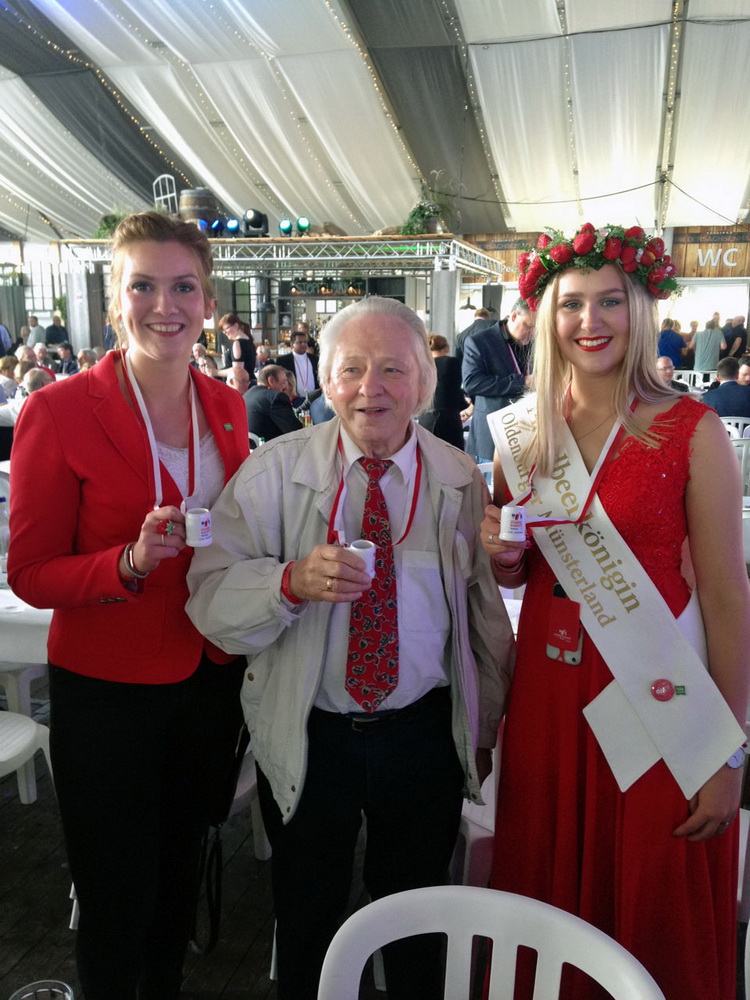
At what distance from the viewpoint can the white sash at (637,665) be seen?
4.48 feet

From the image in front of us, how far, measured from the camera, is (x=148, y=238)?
4.71ft

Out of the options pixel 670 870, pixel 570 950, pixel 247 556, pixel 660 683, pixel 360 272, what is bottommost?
pixel 670 870

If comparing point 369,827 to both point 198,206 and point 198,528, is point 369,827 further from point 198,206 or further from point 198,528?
point 198,206

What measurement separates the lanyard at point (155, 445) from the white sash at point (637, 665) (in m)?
0.68

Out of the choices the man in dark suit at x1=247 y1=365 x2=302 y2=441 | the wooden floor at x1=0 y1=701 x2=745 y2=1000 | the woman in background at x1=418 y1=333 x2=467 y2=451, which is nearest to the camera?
the wooden floor at x1=0 y1=701 x2=745 y2=1000

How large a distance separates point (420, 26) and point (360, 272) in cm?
564

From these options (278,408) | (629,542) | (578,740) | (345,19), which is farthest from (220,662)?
(345,19)

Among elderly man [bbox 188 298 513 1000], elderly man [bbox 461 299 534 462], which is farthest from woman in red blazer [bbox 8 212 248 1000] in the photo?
elderly man [bbox 461 299 534 462]

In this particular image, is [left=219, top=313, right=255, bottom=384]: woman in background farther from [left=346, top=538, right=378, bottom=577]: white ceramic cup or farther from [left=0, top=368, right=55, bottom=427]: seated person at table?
[left=346, top=538, right=378, bottom=577]: white ceramic cup

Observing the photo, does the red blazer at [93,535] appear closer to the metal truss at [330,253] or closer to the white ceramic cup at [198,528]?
the white ceramic cup at [198,528]

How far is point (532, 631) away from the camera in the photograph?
148 centimetres

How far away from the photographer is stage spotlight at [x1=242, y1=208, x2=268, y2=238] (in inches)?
459

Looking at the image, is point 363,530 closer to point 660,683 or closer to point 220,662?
point 220,662

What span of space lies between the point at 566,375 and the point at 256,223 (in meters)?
11.3
